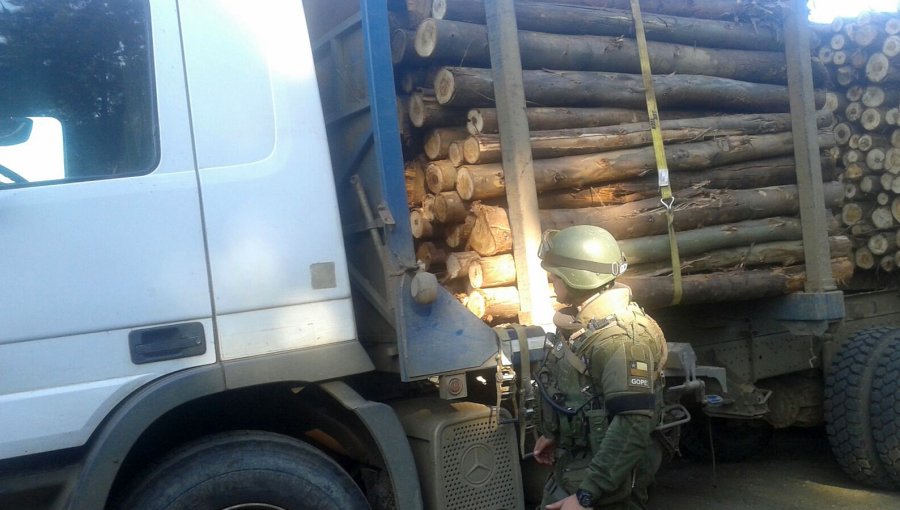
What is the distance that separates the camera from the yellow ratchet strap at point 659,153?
4289mm

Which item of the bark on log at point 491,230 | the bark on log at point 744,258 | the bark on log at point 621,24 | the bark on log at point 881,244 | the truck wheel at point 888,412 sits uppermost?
the bark on log at point 621,24

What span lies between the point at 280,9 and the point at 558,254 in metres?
1.44

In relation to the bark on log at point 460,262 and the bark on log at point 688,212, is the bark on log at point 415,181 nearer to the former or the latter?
the bark on log at point 460,262

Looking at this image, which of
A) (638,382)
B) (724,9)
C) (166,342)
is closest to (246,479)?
(166,342)

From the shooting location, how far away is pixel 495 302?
12.6ft

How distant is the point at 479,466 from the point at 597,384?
0.69 meters

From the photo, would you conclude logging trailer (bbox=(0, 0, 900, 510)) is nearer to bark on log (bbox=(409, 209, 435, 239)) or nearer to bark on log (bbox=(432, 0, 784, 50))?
bark on log (bbox=(409, 209, 435, 239))

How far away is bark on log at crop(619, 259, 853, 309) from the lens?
165 inches

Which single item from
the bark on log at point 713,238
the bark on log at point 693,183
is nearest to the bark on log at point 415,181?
the bark on log at point 693,183

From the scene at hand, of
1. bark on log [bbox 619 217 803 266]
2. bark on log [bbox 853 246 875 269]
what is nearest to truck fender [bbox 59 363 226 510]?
bark on log [bbox 619 217 803 266]

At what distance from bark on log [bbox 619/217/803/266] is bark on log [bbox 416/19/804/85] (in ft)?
3.03

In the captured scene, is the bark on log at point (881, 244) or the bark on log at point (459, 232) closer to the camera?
the bark on log at point (459, 232)

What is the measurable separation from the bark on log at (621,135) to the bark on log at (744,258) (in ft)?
2.13

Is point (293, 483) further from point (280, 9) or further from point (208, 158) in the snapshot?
point (280, 9)
